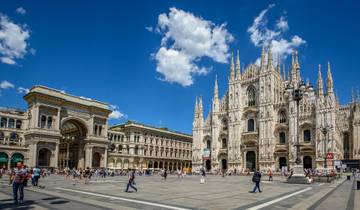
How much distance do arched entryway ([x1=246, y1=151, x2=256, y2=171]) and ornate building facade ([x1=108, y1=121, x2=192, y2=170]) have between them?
83.1 feet

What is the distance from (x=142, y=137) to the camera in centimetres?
7525

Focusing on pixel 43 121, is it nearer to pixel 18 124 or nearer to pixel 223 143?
pixel 18 124

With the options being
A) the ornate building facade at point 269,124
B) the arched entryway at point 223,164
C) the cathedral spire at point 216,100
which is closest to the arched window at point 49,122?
the ornate building facade at point 269,124

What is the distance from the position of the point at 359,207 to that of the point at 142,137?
65.7 metres

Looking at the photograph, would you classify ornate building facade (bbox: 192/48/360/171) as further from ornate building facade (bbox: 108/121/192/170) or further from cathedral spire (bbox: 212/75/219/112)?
ornate building facade (bbox: 108/121/192/170)

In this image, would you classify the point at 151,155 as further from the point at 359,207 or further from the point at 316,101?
the point at 359,207

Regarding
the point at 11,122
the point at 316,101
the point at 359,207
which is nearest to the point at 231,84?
the point at 316,101

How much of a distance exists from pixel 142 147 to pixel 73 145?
19.4 meters

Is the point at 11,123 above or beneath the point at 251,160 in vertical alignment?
above

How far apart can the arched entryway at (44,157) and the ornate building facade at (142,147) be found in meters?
19.0

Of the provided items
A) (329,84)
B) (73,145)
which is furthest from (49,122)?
(329,84)

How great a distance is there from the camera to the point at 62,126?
175 feet

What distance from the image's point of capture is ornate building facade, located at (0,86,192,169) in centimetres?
4784

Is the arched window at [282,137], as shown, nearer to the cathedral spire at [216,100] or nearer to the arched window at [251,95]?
the arched window at [251,95]
